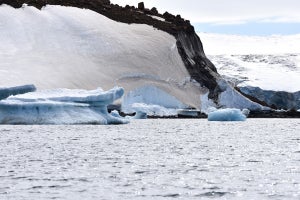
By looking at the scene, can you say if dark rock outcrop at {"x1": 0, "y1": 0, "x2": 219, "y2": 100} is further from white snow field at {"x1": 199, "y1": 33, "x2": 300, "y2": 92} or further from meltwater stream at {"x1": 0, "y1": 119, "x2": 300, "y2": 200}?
meltwater stream at {"x1": 0, "y1": 119, "x2": 300, "y2": 200}

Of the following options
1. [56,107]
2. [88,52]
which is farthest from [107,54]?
[56,107]

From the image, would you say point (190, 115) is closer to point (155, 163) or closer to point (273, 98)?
point (273, 98)

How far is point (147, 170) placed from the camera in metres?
21.3

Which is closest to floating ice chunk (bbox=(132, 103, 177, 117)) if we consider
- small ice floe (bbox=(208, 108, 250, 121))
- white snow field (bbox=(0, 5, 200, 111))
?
white snow field (bbox=(0, 5, 200, 111))

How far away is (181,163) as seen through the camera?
23391 mm

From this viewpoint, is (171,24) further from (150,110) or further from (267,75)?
(267,75)

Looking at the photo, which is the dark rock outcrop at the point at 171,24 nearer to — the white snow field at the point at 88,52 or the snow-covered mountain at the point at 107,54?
the snow-covered mountain at the point at 107,54

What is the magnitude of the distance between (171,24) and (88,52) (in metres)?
19.5

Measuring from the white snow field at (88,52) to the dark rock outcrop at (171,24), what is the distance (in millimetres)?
1950

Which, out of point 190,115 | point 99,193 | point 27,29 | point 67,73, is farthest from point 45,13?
point 99,193

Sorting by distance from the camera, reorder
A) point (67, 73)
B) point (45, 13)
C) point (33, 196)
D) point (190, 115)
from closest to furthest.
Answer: point (33, 196) < point (67, 73) < point (190, 115) < point (45, 13)

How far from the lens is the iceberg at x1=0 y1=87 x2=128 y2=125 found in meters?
46.6

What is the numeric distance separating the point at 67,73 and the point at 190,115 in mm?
16471

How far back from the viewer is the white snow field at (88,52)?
79250 mm
